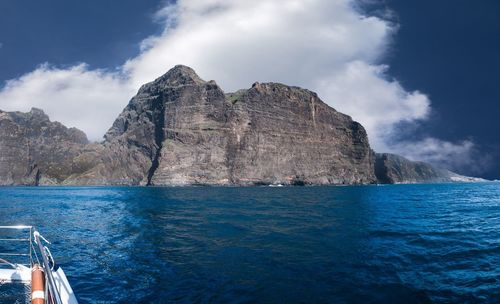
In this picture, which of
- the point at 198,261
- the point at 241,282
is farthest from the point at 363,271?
the point at 198,261

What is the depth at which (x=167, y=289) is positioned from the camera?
12.7m

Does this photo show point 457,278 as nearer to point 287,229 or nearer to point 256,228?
point 287,229

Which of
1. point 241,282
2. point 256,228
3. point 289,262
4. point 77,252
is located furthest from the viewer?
point 256,228

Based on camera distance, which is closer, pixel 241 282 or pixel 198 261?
pixel 241 282

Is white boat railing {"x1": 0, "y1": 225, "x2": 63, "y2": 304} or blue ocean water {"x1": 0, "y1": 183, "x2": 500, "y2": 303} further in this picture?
blue ocean water {"x1": 0, "y1": 183, "x2": 500, "y2": 303}

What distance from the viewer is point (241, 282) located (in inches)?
534

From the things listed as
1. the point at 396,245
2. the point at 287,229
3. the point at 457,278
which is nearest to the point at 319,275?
the point at 457,278

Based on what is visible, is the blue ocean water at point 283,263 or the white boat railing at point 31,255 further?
the blue ocean water at point 283,263

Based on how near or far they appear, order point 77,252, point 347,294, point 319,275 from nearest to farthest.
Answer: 1. point 347,294
2. point 319,275
3. point 77,252

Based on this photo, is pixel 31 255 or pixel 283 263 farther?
pixel 283 263

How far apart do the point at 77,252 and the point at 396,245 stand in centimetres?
2024

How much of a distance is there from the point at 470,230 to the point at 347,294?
1910 cm

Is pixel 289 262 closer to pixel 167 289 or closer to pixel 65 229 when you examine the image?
pixel 167 289

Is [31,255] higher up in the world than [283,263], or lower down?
higher up
